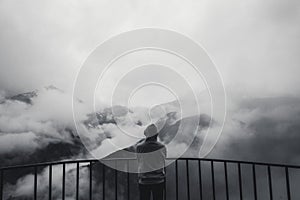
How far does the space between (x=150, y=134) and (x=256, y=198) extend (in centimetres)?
212

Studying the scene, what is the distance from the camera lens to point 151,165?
5.05 metres

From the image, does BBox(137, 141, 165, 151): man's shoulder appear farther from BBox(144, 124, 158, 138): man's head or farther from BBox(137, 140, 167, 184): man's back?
BBox(144, 124, 158, 138): man's head

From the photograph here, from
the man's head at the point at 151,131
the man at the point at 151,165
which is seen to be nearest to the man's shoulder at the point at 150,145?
the man at the point at 151,165

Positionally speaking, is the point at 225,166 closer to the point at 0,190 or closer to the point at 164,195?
the point at 164,195

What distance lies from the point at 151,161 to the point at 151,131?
1.71 ft

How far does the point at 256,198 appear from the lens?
16.6ft

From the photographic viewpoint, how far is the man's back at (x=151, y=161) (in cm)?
499

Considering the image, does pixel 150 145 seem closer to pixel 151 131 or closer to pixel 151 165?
pixel 151 131

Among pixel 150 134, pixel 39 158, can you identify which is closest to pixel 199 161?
pixel 150 134

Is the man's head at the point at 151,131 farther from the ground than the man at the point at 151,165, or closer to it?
farther from the ground

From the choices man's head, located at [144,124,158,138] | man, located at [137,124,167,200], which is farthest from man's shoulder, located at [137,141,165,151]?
man's head, located at [144,124,158,138]

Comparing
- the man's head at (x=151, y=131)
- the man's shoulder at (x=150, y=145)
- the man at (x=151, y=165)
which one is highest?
the man's head at (x=151, y=131)

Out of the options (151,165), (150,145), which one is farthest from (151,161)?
(150,145)

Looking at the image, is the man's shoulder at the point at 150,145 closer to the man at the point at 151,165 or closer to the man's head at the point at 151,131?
the man at the point at 151,165
